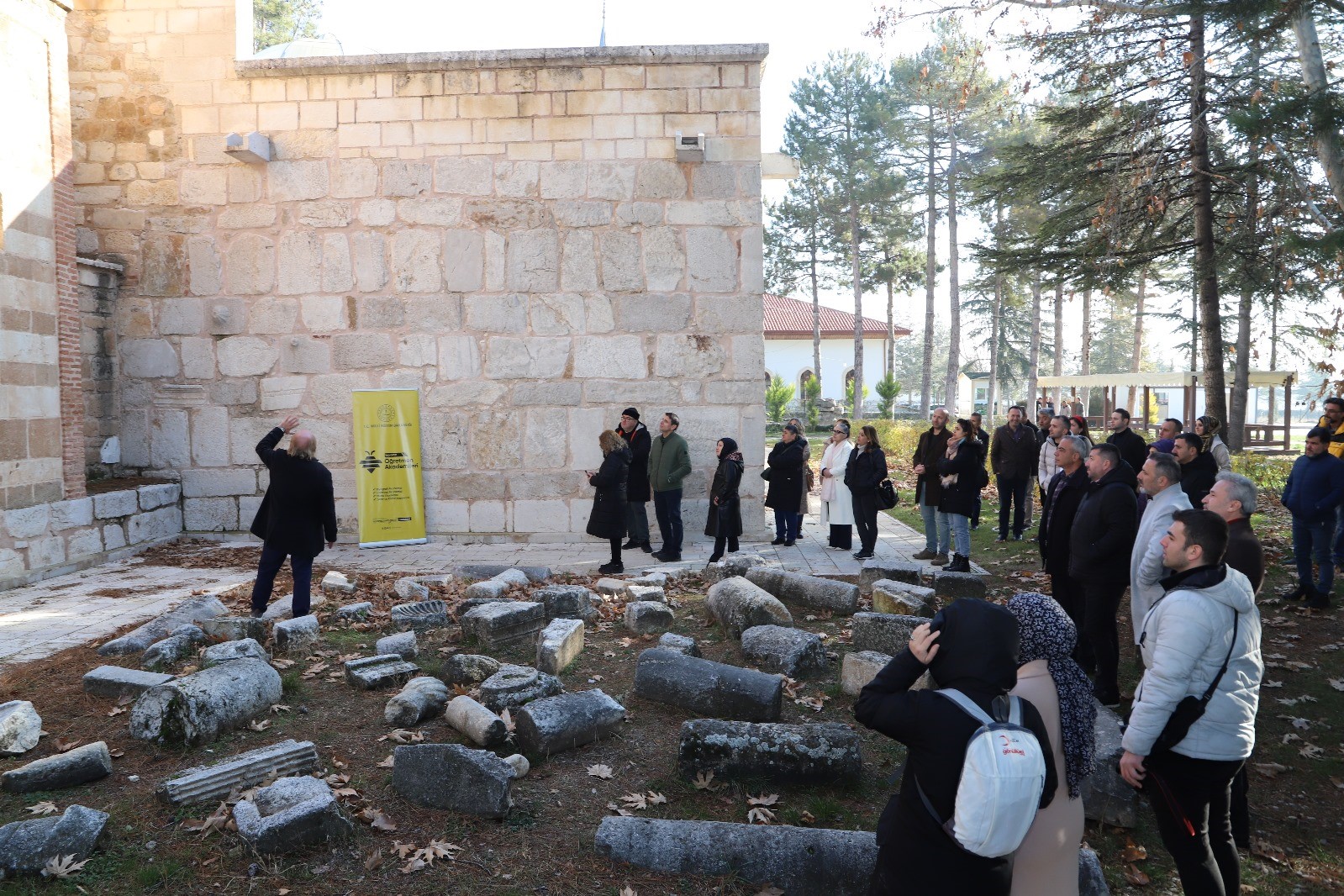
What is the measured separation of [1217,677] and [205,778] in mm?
4504

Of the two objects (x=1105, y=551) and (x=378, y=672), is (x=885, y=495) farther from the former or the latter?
(x=378, y=672)

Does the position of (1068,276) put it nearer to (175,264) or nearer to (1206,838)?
(1206,838)

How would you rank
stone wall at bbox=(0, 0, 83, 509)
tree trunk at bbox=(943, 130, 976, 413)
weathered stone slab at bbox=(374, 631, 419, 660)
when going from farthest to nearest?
tree trunk at bbox=(943, 130, 976, 413) < stone wall at bbox=(0, 0, 83, 509) < weathered stone slab at bbox=(374, 631, 419, 660)

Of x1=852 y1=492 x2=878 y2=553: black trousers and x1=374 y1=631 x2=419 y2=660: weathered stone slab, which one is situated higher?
x1=852 y1=492 x2=878 y2=553: black trousers

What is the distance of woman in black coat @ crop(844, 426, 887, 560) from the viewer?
10805mm

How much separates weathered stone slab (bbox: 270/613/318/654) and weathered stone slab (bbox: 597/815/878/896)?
3.79m

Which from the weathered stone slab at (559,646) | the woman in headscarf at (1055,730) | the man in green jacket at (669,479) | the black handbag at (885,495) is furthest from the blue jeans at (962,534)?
the woman in headscarf at (1055,730)

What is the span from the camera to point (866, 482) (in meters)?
10.8

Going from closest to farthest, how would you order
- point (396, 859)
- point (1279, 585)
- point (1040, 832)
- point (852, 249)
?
1. point (1040, 832)
2. point (396, 859)
3. point (1279, 585)
4. point (852, 249)

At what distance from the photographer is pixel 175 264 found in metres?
12.4

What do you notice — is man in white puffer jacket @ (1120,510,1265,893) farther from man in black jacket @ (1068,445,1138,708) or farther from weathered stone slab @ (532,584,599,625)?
weathered stone slab @ (532,584,599,625)

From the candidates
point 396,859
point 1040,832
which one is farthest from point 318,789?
point 1040,832

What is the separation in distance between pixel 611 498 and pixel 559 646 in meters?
3.69

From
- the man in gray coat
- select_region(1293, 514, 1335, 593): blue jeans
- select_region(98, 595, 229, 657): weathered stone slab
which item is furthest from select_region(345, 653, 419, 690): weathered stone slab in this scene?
select_region(1293, 514, 1335, 593): blue jeans
